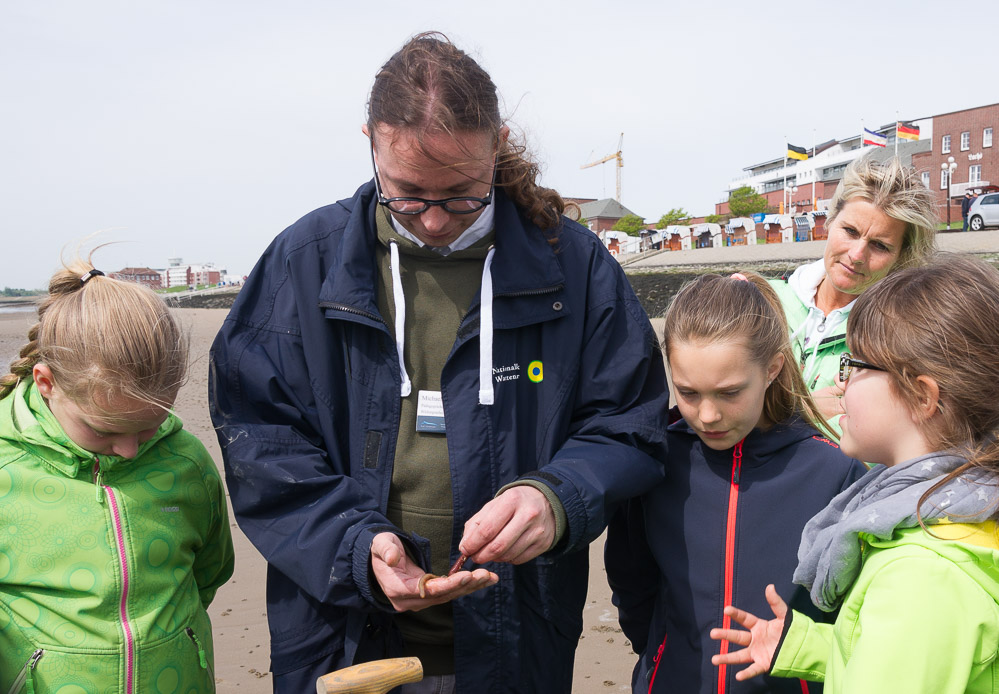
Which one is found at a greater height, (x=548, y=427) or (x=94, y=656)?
(x=548, y=427)

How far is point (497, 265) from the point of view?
7.11 ft

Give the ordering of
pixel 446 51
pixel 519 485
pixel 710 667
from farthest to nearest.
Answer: pixel 710 667, pixel 446 51, pixel 519 485

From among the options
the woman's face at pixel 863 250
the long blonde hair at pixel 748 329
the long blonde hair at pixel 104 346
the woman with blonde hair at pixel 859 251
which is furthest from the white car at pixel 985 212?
the long blonde hair at pixel 104 346

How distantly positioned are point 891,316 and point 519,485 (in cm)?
94

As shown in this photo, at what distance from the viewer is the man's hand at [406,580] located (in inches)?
70.8

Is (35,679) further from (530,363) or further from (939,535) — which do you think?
(939,535)

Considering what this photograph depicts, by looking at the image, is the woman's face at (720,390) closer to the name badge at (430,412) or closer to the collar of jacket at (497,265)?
the collar of jacket at (497,265)

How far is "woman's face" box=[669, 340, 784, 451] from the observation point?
91.9 inches

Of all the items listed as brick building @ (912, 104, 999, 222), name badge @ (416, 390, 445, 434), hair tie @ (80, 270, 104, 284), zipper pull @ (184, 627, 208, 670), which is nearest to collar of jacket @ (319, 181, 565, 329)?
name badge @ (416, 390, 445, 434)

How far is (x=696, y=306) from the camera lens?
8.14ft

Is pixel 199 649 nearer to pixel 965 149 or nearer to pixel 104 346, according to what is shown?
pixel 104 346

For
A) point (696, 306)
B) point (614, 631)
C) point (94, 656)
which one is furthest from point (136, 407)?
point (614, 631)

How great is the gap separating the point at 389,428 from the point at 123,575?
823mm

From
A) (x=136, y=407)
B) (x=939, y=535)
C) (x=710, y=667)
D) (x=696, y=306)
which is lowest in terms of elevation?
(x=710, y=667)
